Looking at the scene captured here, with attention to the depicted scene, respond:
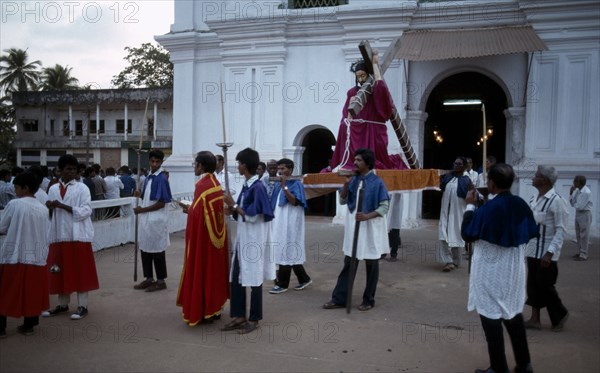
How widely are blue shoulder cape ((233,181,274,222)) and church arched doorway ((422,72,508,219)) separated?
10579 mm

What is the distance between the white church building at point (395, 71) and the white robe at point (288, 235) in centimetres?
360

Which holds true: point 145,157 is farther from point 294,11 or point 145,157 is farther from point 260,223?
point 260,223

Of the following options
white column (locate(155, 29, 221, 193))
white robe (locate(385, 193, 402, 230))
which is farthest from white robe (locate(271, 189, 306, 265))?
white column (locate(155, 29, 221, 193))

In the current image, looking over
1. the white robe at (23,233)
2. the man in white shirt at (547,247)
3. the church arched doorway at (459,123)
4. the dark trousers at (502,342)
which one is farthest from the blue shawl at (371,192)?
the church arched doorway at (459,123)

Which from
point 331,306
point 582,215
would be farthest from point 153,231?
point 582,215

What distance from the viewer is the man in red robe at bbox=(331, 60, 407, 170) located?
6.70 m

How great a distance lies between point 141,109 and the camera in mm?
32750

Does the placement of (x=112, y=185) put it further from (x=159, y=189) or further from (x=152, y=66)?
(x=152, y=66)

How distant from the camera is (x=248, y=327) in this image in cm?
520

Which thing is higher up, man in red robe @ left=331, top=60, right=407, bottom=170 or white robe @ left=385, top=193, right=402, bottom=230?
man in red robe @ left=331, top=60, right=407, bottom=170

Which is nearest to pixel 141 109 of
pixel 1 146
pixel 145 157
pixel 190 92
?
pixel 145 157

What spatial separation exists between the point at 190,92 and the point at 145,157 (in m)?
16.1

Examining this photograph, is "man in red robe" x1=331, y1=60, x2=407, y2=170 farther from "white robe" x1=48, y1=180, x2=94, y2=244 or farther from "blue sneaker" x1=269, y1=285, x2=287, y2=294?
"white robe" x1=48, y1=180, x2=94, y2=244

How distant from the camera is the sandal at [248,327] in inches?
203
